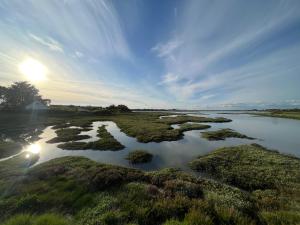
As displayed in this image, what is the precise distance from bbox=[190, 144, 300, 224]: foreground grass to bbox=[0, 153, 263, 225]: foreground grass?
4.14ft

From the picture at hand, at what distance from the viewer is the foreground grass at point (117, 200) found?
8424 millimetres

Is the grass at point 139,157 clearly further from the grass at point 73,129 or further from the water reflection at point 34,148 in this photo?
the water reflection at point 34,148

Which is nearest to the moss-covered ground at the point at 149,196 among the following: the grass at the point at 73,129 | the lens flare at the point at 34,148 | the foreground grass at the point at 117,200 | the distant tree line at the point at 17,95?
the foreground grass at the point at 117,200

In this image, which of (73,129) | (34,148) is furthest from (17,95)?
(34,148)

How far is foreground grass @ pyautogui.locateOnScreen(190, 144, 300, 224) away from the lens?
31.6 ft

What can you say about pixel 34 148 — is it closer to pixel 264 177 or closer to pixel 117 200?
pixel 117 200

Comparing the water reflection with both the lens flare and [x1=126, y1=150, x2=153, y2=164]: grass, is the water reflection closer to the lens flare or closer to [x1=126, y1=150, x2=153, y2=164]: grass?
the lens flare

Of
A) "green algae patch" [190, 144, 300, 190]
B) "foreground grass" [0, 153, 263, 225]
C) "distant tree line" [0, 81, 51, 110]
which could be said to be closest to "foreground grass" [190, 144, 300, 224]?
"green algae patch" [190, 144, 300, 190]

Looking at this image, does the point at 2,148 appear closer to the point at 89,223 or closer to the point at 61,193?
the point at 61,193

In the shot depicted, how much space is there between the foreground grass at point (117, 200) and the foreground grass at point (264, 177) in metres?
1.26

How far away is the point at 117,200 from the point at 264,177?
14930 millimetres

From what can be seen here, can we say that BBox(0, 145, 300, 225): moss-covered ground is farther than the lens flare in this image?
No

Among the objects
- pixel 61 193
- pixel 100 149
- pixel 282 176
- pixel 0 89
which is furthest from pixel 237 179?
pixel 0 89

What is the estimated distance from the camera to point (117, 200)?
10.2 m
